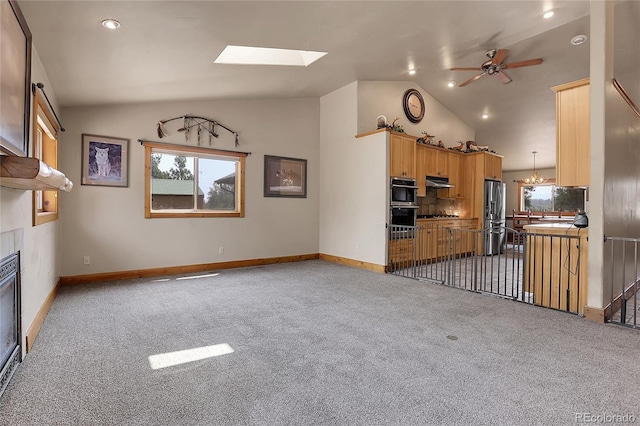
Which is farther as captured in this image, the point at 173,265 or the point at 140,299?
the point at 173,265

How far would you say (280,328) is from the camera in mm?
2996

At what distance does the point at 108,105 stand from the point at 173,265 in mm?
2634

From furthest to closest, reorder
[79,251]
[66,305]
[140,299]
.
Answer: [79,251] < [140,299] < [66,305]

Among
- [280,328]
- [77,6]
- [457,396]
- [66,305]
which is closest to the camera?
[457,396]

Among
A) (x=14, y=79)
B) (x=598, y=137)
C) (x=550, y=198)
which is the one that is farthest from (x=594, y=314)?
(x=550, y=198)

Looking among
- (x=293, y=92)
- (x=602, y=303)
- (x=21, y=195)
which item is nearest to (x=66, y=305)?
(x=21, y=195)

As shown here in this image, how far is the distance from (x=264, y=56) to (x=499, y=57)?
3698 millimetres

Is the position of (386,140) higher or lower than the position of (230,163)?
higher

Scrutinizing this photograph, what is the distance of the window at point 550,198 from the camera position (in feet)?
36.9

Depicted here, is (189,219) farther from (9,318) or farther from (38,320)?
(9,318)

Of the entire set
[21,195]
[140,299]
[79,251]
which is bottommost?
[140,299]

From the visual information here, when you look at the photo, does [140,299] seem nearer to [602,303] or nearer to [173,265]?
[173,265]

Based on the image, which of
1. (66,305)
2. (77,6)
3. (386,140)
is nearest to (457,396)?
(77,6)

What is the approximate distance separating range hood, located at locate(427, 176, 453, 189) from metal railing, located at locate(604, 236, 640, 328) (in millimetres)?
3266
